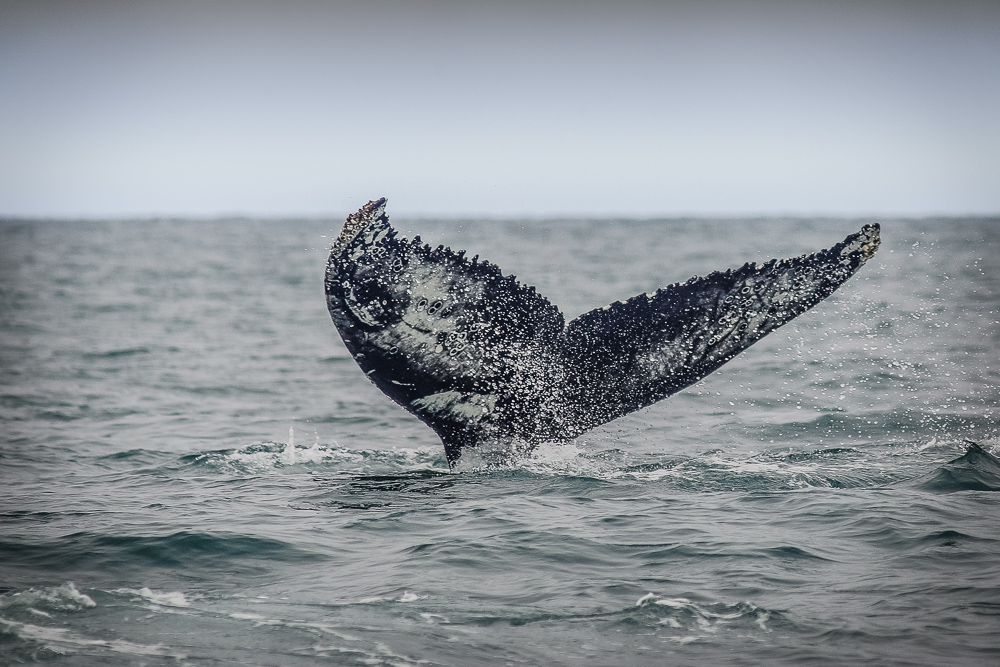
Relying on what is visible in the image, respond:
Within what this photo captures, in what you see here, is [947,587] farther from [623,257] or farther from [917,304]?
[623,257]

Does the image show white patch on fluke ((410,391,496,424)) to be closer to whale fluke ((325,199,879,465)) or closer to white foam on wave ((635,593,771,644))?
whale fluke ((325,199,879,465))

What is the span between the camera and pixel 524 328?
808cm

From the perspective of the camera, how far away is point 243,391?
54.8 ft

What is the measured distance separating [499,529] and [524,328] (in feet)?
5.37

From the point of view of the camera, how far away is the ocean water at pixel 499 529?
245 inches

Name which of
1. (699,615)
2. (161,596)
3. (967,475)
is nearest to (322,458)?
(161,596)

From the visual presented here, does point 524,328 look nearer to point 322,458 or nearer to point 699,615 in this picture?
point 699,615

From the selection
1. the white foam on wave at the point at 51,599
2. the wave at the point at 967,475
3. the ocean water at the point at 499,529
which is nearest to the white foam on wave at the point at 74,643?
the ocean water at the point at 499,529

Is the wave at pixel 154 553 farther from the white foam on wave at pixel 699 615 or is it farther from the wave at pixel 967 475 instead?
the wave at pixel 967 475

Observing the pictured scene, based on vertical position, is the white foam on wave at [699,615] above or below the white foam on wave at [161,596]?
above

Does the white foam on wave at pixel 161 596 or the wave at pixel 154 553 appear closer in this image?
the white foam on wave at pixel 161 596

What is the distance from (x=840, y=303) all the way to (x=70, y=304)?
24.0m

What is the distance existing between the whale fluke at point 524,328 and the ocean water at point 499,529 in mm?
1060

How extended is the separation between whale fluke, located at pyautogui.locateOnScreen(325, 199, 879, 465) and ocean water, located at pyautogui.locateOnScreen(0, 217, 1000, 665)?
106 cm
